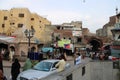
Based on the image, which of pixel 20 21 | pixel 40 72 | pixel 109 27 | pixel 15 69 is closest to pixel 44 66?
pixel 40 72

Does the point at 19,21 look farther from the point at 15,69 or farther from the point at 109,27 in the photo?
the point at 15,69

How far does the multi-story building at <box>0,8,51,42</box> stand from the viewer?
226 feet

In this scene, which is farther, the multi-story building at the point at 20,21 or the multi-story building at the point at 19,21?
the multi-story building at the point at 19,21

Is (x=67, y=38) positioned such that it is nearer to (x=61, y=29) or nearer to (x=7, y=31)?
(x=61, y=29)

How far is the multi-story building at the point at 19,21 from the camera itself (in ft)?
226

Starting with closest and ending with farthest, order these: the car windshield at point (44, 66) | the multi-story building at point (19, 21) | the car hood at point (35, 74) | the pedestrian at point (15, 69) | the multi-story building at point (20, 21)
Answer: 1. the car hood at point (35, 74)
2. the car windshield at point (44, 66)
3. the pedestrian at point (15, 69)
4. the multi-story building at point (20, 21)
5. the multi-story building at point (19, 21)

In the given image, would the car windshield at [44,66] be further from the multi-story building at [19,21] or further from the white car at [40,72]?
the multi-story building at [19,21]

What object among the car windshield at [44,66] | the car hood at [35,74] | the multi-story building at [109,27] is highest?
the multi-story building at [109,27]

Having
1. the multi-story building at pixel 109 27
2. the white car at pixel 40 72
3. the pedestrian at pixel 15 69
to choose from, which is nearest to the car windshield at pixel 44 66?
the white car at pixel 40 72

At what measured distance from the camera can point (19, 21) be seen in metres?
69.8

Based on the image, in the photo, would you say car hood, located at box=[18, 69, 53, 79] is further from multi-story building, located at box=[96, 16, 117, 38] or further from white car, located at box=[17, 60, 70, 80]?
multi-story building, located at box=[96, 16, 117, 38]

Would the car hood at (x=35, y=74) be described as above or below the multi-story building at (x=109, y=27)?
below

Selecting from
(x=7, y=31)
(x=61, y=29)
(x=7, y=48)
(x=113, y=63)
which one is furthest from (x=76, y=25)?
(x=113, y=63)

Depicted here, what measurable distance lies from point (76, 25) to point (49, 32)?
7.81 meters
